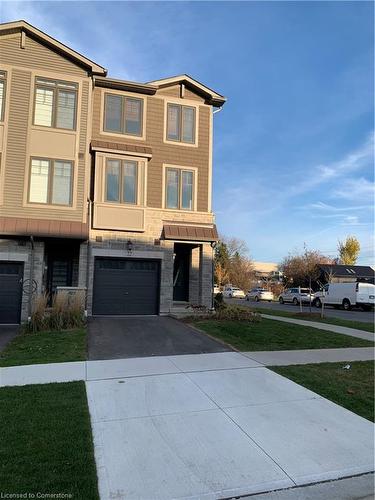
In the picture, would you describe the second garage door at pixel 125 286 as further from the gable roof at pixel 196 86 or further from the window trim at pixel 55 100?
the gable roof at pixel 196 86

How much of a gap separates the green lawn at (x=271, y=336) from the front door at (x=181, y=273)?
4361 millimetres

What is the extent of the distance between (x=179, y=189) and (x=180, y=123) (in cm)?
292

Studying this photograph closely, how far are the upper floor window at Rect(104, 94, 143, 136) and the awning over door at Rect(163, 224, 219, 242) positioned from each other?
13.7 feet

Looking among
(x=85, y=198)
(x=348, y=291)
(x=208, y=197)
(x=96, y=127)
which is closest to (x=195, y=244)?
(x=208, y=197)

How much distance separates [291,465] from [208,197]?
14.5 metres

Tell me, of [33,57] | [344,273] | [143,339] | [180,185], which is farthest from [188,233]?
[344,273]

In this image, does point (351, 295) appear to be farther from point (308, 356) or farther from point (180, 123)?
point (308, 356)

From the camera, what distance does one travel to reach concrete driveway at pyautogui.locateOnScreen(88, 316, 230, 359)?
9906 millimetres

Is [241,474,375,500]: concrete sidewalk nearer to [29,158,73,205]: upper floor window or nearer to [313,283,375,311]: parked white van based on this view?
[29,158,73,205]: upper floor window

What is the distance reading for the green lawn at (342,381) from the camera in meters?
6.48

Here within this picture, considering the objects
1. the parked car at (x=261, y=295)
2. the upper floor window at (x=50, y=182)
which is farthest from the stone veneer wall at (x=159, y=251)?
the parked car at (x=261, y=295)

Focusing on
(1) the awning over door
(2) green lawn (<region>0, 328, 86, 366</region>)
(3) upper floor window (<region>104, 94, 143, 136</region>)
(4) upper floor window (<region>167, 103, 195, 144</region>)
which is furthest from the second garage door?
(4) upper floor window (<region>167, 103, 195, 144</region>)

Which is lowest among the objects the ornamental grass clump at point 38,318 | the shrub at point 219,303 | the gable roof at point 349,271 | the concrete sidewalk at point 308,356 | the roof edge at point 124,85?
the concrete sidewalk at point 308,356

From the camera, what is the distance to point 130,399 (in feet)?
20.6
